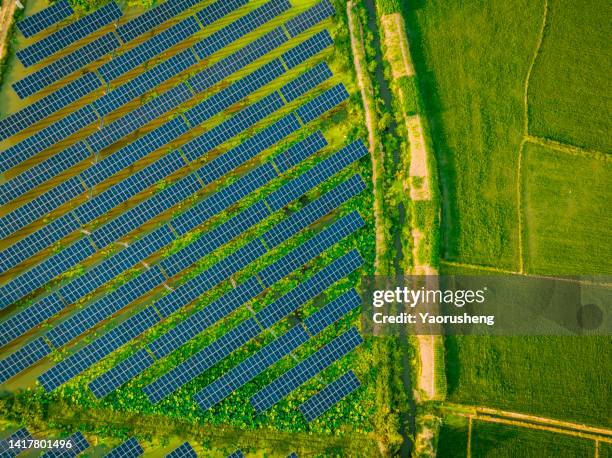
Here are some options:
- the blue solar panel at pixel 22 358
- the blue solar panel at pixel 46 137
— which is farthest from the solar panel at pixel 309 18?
the blue solar panel at pixel 22 358

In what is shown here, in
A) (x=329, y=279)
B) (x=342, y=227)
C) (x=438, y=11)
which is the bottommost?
(x=329, y=279)

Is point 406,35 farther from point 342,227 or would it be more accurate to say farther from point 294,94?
point 342,227

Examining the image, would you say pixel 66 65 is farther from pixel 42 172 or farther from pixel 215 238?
pixel 215 238

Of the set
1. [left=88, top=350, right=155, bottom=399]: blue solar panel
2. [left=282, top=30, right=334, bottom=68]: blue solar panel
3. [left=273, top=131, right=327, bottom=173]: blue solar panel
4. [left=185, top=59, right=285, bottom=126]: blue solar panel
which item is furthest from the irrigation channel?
[left=88, top=350, right=155, bottom=399]: blue solar panel

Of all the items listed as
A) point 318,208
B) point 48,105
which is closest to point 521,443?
point 318,208

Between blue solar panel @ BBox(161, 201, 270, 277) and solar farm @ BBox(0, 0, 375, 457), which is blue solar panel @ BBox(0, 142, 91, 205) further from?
blue solar panel @ BBox(161, 201, 270, 277)

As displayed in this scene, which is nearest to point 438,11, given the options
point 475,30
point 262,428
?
point 475,30

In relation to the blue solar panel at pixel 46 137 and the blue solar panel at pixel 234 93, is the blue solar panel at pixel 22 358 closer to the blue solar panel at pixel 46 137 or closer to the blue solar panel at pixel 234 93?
the blue solar panel at pixel 46 137
